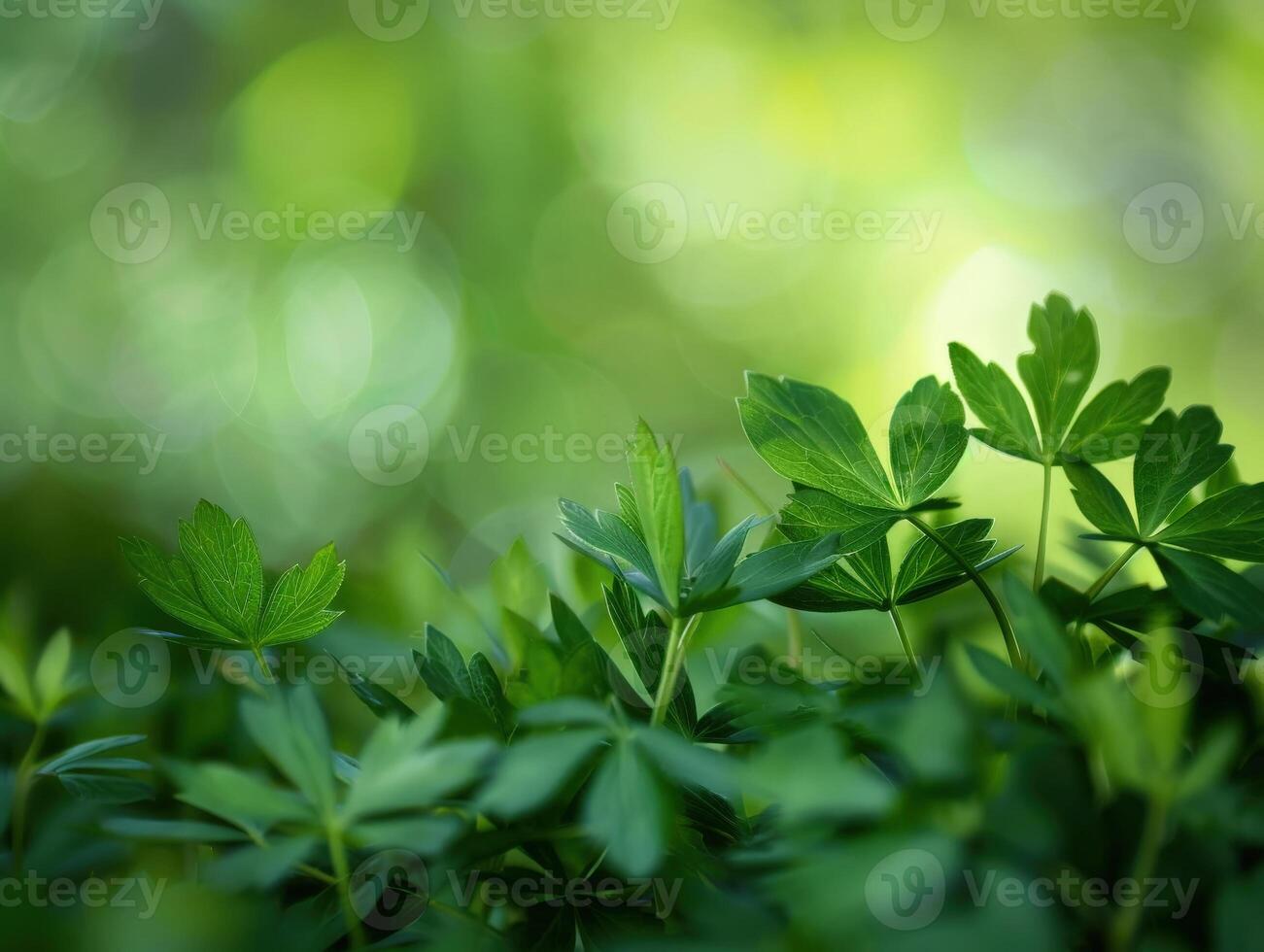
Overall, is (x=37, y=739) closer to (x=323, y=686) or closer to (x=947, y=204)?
(x=323, y=686)

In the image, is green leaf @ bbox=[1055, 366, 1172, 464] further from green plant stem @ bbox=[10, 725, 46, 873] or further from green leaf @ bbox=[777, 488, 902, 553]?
green plant stem @ bbox=[10, 725, 46, 873]

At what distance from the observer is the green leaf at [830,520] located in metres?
0.20

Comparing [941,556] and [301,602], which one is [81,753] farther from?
[941,556]

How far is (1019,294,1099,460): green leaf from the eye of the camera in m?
0.21

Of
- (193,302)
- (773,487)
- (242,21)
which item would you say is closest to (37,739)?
(773,487)

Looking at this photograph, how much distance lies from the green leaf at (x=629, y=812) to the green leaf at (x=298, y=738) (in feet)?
0.14

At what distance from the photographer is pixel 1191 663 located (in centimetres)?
19

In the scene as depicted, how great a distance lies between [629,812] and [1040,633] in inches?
2.8

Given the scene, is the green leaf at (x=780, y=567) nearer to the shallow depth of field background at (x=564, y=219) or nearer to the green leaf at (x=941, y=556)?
the green leaf at (x=941, y=556)

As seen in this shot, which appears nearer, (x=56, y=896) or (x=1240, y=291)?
(x=56, y=896)

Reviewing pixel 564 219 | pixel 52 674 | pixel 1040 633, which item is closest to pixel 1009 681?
pixel 1040 633

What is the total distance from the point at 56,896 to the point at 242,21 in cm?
289

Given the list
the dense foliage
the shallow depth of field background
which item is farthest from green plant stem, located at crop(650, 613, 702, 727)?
the shallow depth of field background

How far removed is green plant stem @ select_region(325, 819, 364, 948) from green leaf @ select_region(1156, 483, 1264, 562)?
0.18m
